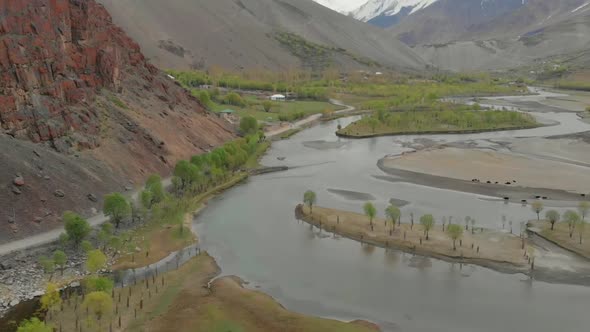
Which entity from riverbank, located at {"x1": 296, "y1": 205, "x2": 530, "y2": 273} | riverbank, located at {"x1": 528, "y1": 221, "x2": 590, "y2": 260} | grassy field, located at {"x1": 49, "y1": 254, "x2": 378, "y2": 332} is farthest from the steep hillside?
riverbank, located at {"x1": 528, "y1": 221, "x2": 590, "y2": 260}

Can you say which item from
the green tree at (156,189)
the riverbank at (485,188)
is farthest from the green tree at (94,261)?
the riverbank at (485,188)

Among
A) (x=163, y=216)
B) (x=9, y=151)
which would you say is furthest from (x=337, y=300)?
(x=9, y=151)

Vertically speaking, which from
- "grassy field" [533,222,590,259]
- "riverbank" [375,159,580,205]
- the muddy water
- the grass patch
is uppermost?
the grass patch

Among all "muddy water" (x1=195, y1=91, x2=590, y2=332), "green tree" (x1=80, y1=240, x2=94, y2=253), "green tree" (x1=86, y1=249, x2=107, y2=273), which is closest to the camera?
"muddy water" (x1=195, y1=91, x2=590, y2=332)

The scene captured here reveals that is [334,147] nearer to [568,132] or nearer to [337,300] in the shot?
[568,132]

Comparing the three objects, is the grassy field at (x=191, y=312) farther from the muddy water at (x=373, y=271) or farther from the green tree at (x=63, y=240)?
the green tree at (x=63, y=240)

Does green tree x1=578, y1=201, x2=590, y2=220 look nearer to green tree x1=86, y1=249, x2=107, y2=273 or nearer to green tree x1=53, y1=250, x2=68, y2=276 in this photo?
green tree x1=86, y1=249, x2=107, y2=273
